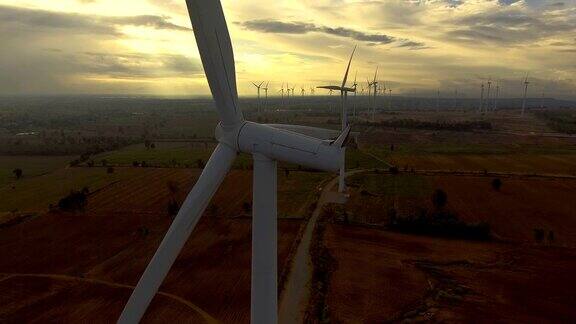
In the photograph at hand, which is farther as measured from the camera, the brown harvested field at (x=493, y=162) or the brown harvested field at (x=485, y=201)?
the brown harvested field at (x=493, y=162)

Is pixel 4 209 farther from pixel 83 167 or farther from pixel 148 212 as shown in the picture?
pixel 83 167

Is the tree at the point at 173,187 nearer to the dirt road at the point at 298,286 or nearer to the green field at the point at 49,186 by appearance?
the green field at the point at 49,186

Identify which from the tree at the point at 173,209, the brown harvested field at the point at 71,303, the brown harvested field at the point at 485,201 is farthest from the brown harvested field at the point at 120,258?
the brown harvested field at the point at 485,201

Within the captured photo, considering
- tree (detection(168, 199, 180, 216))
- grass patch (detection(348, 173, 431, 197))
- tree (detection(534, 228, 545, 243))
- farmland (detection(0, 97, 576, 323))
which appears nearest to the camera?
farmland (detection(0, 97, 576, 323))

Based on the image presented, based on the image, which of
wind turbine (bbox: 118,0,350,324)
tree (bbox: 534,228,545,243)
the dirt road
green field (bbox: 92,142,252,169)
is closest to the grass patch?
tree (bbox: 534,228,545,243)


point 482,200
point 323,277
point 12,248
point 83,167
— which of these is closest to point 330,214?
point 323,277

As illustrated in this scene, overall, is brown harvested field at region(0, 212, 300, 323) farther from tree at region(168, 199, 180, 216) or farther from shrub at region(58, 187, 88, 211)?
shrub at region(58, 187, 88, 211)

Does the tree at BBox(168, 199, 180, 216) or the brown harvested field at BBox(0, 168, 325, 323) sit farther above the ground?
the tree at BBox(168, 199, 180, 216)

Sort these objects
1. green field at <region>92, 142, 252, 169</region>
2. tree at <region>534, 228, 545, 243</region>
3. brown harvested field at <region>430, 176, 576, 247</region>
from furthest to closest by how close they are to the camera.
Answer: green field at <region>92, 142, 252, 169</region> → brown harvested field at <region>430, 176, 576, 247</region> → tree at <region>534, 228, 545, 243</region>
